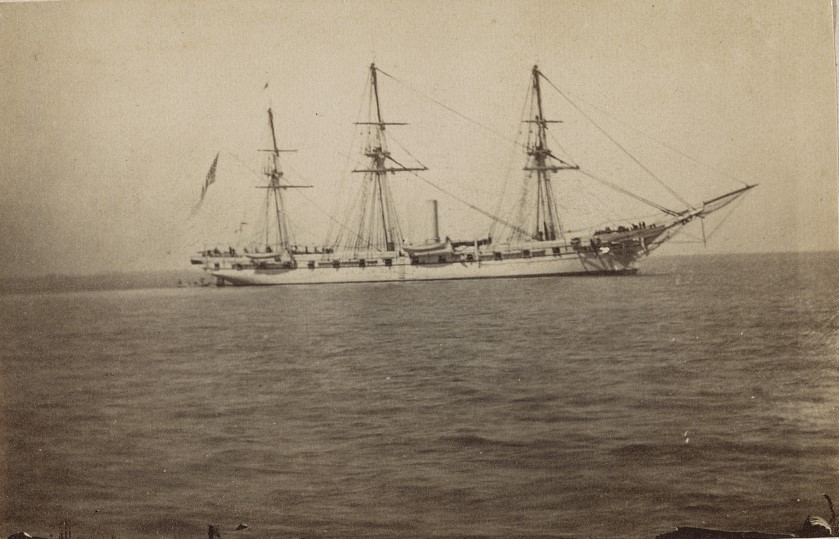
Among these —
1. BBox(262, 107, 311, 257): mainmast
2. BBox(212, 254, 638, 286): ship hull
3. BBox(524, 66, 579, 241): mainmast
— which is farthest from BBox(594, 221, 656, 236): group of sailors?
BBox(262, 107, 311, 257): mainmast

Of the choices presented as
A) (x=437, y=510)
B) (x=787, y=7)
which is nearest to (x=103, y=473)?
(x=437, y=510)

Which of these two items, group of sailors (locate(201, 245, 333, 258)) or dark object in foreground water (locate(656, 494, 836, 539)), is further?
group of sailors (locate(201, 245, 333, 258))

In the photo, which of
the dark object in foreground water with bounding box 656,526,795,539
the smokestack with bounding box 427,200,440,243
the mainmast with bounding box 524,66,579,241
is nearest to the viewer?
the dark object in foreground water with bounding box 656,526,795,539

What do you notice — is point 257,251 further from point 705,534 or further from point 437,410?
point 705,534

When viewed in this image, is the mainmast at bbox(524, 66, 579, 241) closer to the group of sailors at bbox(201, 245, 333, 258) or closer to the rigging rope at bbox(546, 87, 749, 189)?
the rigging rope at bbox(546, 87, 749, 189)

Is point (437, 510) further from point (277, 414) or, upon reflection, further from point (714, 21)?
point (714, 21)

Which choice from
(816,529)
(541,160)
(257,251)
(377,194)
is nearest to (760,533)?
(816,529)
